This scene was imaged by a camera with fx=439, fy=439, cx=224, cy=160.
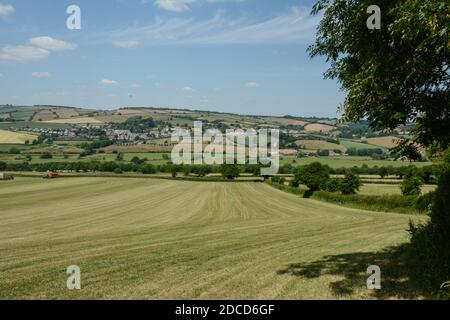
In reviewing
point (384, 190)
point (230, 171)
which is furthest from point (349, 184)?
point (230, 171)

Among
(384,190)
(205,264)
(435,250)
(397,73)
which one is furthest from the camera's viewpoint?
(384,190)

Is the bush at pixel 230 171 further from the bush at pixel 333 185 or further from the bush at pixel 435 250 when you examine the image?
the bush at pixel 435 250

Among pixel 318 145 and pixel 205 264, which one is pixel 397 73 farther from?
pixel 318 145

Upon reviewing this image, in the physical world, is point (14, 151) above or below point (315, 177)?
above

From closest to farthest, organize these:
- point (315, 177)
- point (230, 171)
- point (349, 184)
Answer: point (349, 184) → point (315, 177) → point (230, 171)

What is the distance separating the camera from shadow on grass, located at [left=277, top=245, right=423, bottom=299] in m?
12.8

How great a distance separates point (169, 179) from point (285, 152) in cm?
6550

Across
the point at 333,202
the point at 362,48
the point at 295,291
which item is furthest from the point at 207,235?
the point at 333,202

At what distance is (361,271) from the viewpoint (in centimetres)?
1550

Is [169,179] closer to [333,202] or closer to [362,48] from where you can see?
[333,202]

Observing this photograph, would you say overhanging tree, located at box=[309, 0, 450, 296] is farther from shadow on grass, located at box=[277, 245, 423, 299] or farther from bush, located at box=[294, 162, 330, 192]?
bush, located at box=[294, 162, 330, 192]

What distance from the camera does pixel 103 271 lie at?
15.7 meters

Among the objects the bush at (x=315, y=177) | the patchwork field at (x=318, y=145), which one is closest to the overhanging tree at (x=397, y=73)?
the bush at (x=315, y=177)

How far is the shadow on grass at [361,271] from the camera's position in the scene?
505 inches
